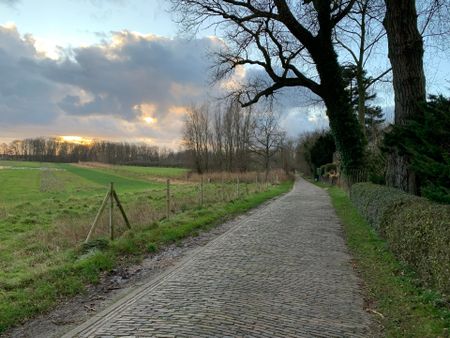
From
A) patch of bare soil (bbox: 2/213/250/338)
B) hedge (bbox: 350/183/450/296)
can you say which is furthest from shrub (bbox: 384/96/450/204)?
patch of bare soil (bbox: 2/213/250/338)

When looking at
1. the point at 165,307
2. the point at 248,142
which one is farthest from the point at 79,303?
the point at 248,142

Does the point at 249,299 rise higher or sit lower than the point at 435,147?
lower

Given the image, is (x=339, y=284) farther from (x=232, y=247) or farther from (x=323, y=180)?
(x=323, y=180)

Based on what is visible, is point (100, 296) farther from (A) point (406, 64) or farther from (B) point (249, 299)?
(A) point (406, 64)

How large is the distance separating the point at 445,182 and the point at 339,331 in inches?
195

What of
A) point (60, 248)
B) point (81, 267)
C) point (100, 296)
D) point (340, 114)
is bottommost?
point (60, 248)

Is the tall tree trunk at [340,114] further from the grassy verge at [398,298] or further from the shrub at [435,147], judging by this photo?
A: the grassy verge at [398,298]

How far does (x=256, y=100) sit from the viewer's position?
2481 cm

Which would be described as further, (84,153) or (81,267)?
(84,153)

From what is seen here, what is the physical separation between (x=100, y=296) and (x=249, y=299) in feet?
8.37

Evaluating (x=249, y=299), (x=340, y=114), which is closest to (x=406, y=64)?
(x=340, y=114)

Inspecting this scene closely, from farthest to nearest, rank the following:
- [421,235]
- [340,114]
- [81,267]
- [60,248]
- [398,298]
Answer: [340,114] → [60,248] → [81,267] → [421,235] → [398,298]

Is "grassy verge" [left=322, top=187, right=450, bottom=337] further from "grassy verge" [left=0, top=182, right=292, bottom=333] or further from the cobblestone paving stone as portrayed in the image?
"grassy verge" [left=0, top=182, right=292, bottom=333]

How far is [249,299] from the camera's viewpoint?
6480mm
